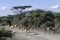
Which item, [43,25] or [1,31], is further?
[43,25]

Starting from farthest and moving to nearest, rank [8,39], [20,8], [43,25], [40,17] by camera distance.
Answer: [20,8] < [40,17] < [43,25] < [8,39]

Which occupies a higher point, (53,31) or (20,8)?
(20,8)

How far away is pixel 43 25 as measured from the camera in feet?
110

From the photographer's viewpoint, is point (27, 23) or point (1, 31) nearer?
point (1, 31)

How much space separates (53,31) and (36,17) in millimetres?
8712

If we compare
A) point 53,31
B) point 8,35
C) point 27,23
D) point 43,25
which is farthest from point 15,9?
point 8,35

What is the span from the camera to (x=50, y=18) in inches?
1395

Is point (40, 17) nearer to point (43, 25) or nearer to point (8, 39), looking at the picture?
point (43, 25)

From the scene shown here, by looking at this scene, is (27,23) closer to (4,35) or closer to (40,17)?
(40,17)

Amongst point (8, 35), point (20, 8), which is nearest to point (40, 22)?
point (8, 35)

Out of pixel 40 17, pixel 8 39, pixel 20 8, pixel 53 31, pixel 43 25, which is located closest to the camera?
pixel 8 39

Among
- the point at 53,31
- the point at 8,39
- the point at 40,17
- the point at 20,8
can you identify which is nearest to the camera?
the point at 8,39

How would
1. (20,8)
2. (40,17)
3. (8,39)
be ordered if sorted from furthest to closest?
A: (20,8), (40,17), (8,39)

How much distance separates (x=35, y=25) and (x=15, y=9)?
25.8m
